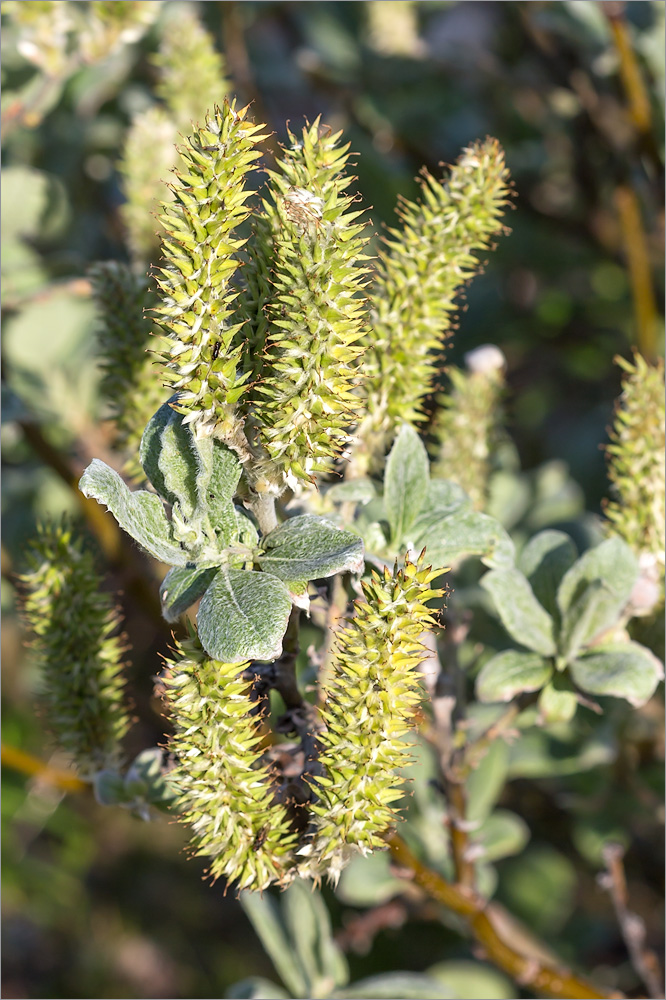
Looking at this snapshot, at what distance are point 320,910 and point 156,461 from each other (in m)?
0.75

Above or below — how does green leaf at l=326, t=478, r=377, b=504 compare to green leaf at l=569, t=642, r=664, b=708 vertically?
above

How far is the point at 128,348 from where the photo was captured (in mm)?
1013

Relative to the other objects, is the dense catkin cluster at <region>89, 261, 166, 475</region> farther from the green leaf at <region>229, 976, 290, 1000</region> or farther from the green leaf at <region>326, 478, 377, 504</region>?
the green leaf at <region>229, 976, 290, 1000</region>

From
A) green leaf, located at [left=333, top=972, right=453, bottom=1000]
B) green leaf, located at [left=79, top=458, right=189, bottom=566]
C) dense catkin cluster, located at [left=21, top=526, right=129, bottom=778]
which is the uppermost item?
green leaf, located at [left=79, top=458, right=189, bottom=566]

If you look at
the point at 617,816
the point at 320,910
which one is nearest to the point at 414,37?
the point at 617,816

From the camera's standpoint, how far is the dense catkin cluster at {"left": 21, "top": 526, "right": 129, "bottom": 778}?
0.96m

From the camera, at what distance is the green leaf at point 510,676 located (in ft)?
3.22

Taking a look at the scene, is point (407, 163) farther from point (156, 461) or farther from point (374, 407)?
point (156, 461)

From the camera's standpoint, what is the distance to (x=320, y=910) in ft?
3.96

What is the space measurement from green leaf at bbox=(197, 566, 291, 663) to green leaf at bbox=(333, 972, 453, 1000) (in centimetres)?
73

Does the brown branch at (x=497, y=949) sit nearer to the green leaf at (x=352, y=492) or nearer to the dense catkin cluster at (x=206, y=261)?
the green leaf at (x=352, y=492)

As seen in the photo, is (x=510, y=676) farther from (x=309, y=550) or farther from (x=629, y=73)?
(x=629, y=73)

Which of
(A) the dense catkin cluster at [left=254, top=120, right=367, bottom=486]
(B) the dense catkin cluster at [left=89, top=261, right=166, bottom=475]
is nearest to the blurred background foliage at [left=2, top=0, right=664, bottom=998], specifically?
(B) the dense catkin cluster at [left=89, top=261, right=166, bottom=475]

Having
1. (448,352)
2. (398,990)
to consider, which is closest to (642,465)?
(398,990)
